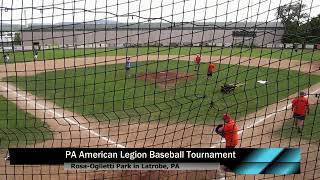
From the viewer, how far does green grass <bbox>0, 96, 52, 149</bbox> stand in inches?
396

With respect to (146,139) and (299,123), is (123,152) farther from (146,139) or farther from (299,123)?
(299,123)

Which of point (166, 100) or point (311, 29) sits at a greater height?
point (311, 29)

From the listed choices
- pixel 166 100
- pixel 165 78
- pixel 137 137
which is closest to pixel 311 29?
pixel 137 137

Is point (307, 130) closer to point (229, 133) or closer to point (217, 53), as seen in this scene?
point (229, 133)

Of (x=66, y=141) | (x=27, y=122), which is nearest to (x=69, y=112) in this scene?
(x=27, y=122)

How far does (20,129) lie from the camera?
36.6 feet

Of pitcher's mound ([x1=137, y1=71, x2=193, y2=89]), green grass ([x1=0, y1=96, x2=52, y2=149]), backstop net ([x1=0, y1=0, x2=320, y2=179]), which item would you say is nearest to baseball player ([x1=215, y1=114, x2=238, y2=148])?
backstop net ([x1=0, y1=0, x2=320, y2=179])

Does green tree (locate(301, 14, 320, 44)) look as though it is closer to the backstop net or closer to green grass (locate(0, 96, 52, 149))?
the backstop net

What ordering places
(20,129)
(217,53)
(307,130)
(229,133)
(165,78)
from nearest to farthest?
1. (229,133)
2. (307,130)
3. (20,129)
4. (165,78)
5. (217,53)

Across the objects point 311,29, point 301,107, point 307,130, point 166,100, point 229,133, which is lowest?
point 166,100

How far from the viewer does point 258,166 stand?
220 inches

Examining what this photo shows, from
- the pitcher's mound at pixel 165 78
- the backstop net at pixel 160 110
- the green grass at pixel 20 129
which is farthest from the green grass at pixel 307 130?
the green grass at pixel 20 129

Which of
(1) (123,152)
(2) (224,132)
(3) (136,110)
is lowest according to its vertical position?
(3) (136,110)

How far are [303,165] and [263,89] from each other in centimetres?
891
